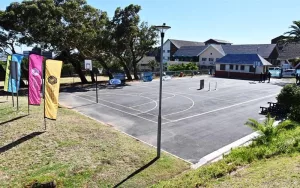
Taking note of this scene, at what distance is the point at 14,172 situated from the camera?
8.16 m

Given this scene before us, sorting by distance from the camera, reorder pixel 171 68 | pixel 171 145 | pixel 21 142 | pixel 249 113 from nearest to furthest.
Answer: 1. pixel 21 142
2. pixel 171 145
3. pixel 249 113
4. pixel 171 68

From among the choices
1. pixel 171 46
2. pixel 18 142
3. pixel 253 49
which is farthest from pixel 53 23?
pixel 171 46

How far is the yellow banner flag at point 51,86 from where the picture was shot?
1113 centimetres

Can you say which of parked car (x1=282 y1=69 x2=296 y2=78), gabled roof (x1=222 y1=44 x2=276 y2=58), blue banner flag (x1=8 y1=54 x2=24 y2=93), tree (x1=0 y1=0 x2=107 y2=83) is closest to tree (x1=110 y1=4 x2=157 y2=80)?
tree (x1=0 y1=0 x2=107 y2=83)

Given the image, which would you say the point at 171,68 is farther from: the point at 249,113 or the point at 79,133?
the point at 79,133

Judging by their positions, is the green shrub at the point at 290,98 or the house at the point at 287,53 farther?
the house at the point at 287,53

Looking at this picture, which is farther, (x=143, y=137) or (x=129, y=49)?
(x=129, y=49)

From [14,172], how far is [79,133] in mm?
3549

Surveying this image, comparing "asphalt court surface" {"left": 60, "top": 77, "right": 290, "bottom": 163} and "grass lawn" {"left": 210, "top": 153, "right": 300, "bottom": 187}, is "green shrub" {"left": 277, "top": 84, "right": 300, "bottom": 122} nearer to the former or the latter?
"asphalt court surface" {"left": 60, "top": 77, "right": 290, "bottom": 163}

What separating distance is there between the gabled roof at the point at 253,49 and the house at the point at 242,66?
13.2 metres

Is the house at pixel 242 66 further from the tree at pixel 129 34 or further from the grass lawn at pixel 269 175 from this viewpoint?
the grass lawn at pixel 269 175

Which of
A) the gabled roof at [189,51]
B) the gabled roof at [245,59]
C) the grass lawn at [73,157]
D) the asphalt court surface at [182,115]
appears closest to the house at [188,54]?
the gabled roof at [189,51]

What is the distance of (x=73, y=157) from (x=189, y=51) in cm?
5718

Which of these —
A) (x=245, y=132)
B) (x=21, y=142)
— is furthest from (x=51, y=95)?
(x=245, y=132)
